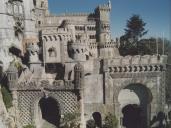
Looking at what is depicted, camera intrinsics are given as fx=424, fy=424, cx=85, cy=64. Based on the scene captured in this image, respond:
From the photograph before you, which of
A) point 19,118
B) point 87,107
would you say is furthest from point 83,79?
point 19,118

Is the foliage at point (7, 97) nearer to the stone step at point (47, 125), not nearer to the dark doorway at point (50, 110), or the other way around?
the dark doorway at point (50, 110)

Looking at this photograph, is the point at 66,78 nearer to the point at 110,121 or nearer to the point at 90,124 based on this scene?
the point at 90,124

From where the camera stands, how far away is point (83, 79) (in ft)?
159

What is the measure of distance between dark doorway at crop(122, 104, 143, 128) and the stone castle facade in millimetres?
291

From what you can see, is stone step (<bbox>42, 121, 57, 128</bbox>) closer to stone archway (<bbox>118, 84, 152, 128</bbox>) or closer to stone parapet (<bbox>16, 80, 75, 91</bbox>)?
stone parapet (<bbox>16, 80, 75, 91</bbox>)

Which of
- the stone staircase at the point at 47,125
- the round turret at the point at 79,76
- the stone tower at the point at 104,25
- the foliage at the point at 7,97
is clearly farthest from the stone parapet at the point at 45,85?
the stone tower at the point at 104,25

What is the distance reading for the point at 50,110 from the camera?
170ft

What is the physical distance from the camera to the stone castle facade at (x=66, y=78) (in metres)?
49.2

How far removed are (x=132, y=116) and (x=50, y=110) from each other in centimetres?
1133

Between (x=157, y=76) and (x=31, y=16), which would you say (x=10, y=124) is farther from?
(x=31, y=16)

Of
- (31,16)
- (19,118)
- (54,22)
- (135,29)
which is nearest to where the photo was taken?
(19,118)

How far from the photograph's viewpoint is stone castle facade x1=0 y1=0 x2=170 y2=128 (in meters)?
49.2

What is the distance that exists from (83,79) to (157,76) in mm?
10481

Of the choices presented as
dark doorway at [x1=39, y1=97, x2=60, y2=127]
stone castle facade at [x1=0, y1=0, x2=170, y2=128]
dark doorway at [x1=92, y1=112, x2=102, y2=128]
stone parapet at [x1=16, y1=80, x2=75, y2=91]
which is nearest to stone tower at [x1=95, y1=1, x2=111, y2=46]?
stone castle facade at [x1=0, y1=0, x2=170, y2=128]
